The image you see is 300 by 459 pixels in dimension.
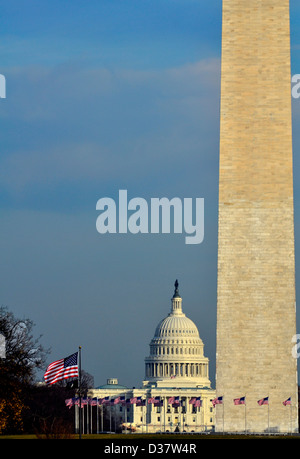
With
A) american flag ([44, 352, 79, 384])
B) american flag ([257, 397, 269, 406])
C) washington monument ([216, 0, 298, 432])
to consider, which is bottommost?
american flag ([257, 397, 269, 406])

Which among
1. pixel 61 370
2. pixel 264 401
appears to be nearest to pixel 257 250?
pixel 264 401

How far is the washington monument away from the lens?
236 ft

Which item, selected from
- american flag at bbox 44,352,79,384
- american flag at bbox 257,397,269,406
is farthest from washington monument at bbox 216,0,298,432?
american flag at bbox 44,352,79,384

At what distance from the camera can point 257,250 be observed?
72.5m

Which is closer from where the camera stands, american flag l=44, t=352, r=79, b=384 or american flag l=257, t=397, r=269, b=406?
american flag l=44, t=352, r=79, b=384

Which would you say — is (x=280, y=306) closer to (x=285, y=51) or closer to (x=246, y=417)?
(x=246, y=417)

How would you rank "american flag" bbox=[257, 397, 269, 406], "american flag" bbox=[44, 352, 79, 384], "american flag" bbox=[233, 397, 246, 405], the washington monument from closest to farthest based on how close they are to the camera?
"american flag" bbox=[44, 352, 79, 384]
"american flag" bbox=[257, 397, 269, 406]
"american flag" bbox=[233, 397, 246, 405]
the washington monument

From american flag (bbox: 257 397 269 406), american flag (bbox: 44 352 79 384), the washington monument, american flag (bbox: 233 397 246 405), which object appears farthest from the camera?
the washington monument

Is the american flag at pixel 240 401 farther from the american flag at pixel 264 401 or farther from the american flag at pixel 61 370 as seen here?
the american flag at pixel 61 370

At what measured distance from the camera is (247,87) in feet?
240

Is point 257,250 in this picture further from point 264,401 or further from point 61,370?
point 61,370

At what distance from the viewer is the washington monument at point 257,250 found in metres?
72.1

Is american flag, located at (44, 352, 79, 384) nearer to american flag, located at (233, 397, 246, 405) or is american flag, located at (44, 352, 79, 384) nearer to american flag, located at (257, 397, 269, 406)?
american flag, located at (233, 397, 246, 405)

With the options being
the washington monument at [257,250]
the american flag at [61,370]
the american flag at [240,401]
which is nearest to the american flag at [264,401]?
the washington monument at [257,250]
